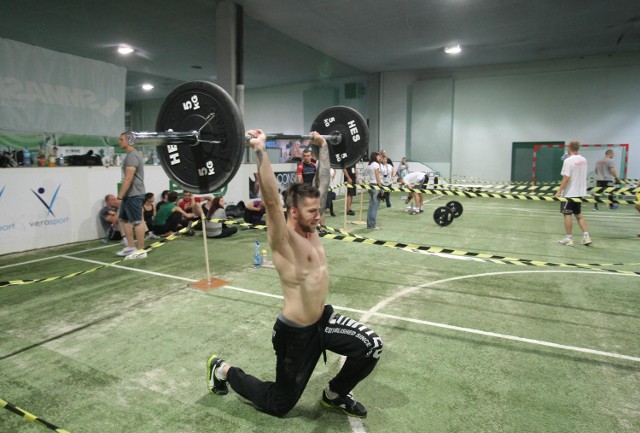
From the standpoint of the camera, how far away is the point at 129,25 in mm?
11188

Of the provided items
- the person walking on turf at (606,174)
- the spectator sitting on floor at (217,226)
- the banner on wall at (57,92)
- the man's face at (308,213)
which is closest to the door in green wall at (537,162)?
the person walking on turf at (606,174)

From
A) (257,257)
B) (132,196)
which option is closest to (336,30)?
(132,196)

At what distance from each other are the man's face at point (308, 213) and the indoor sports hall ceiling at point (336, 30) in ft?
28.4

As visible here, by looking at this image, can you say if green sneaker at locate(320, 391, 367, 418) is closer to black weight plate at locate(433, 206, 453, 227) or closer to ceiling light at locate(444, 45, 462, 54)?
black weight plate at locate(433, 206, 453, 227)

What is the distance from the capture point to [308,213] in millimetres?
2266

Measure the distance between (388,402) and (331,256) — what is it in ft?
12.6

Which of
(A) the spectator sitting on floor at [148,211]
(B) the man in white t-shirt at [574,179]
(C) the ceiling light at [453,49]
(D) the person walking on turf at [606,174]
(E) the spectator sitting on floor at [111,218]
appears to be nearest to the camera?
(B) the man in white t-shirt at [574,179]

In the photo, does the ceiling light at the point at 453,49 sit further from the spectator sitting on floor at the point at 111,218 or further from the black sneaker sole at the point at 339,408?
the black sneaker sole at the point at 339,408

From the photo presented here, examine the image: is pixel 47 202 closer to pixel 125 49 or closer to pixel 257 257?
pixel 257 257

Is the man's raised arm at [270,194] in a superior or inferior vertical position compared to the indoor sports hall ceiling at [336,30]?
inferior

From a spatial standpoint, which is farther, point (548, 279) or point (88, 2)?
point (88, 2)

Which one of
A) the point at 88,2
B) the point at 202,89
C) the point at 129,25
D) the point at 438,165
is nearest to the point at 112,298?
the point at 202,89

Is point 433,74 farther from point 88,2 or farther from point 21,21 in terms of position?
point 21,21

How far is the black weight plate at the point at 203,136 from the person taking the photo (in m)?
2.93
